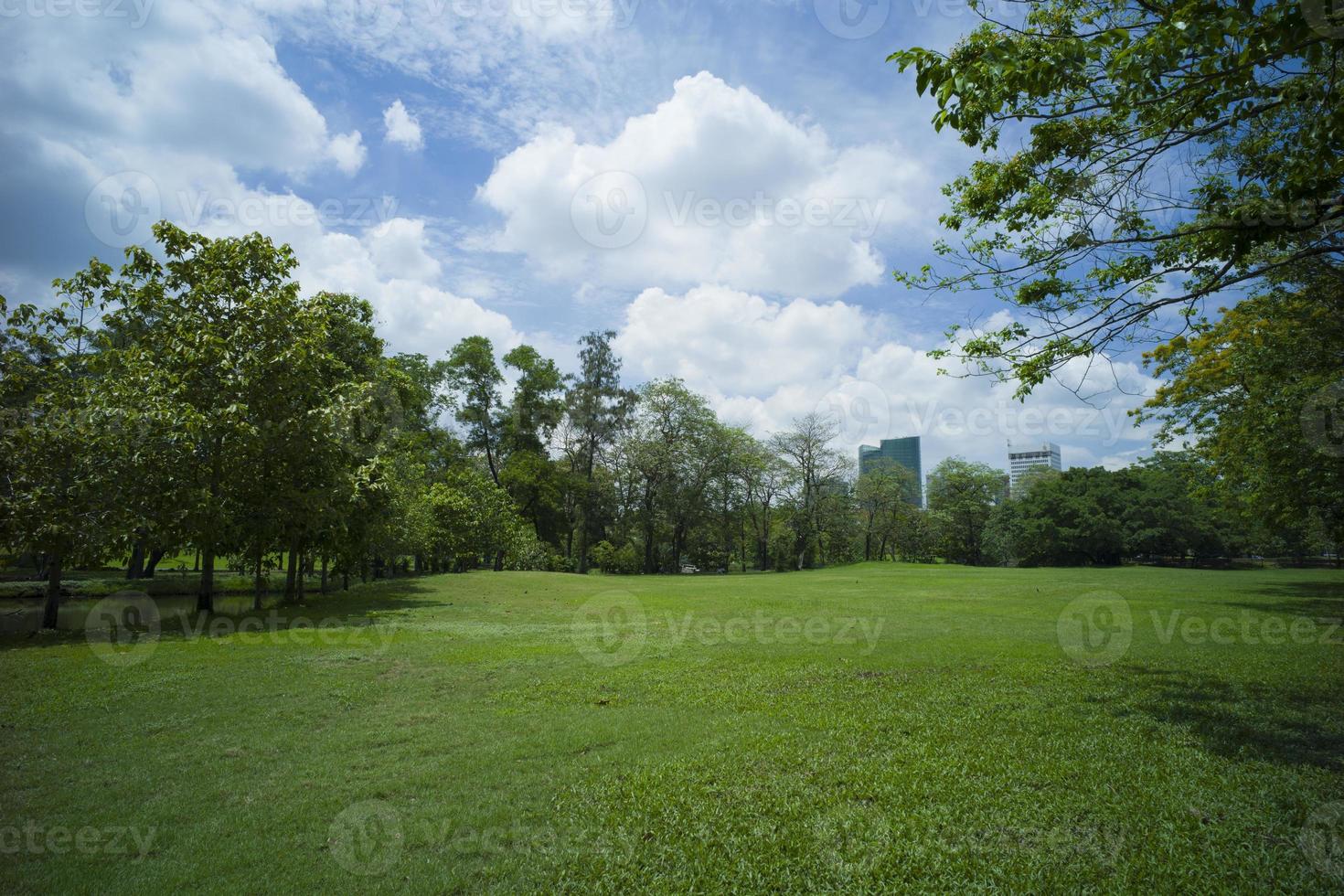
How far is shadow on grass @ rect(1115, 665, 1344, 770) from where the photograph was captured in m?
6.28

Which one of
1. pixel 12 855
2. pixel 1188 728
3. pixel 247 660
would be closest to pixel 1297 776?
pixel 1188 728

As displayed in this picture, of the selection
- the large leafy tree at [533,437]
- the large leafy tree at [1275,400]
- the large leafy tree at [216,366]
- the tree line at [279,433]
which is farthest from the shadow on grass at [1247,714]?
the large leafy tree at [533,437]

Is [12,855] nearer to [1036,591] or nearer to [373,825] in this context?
[373,825]

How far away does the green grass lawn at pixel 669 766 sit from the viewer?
4156 millimetres

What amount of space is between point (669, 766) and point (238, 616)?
15.7 m

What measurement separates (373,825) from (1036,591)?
84.1ft

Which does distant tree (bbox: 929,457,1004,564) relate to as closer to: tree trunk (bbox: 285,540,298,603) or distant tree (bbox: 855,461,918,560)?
distant tree (bbox: 855,461,918,560)

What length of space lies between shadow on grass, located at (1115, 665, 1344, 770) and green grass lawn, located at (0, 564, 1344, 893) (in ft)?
0.17

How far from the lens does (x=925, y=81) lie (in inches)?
227

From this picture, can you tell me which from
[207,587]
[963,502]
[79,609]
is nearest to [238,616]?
[207,587]

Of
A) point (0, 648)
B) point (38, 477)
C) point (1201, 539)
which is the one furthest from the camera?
point (1201, 539)

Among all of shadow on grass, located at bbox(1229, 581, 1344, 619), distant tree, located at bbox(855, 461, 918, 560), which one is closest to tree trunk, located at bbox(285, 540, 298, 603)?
shadow on grass, located at bbox(1229, 581, 1344, 619)

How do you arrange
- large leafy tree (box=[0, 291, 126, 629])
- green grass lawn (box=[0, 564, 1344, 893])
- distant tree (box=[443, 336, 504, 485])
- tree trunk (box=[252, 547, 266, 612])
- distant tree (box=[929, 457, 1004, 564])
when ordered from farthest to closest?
1. distant tree (box=[929, 457, 1004, 564])
2. distant tree (box=[443, 336, 504, 485])
3. tree trunk (box=[252, 547, 266, 612])
4. large leafy tree (box=[0, 291, 126, 629])
5. green grass lawn (box=[0, 564, 1344, 893])

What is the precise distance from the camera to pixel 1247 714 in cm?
755
